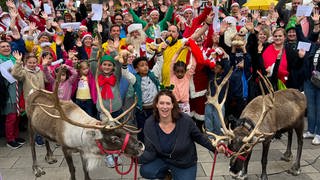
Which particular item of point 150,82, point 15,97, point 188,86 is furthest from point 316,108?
point 15,97

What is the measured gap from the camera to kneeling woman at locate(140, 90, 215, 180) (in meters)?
4.00

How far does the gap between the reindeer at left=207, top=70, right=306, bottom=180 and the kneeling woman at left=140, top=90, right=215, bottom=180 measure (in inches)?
12.2

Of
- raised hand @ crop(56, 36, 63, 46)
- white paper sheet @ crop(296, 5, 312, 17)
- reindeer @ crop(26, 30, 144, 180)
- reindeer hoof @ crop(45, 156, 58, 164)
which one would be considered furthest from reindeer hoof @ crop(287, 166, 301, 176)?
raised hand @ crop(56, 36, 63, 46)

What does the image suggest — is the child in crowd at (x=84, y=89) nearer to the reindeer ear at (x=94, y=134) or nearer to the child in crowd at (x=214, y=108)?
the reindeer ear at (x=94, y=134)

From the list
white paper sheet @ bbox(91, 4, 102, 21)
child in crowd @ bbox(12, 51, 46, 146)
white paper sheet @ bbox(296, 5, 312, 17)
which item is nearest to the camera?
child in crowd @ bbox(12, 51, 46, 146)

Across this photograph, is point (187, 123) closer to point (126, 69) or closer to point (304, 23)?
point (126, 69)

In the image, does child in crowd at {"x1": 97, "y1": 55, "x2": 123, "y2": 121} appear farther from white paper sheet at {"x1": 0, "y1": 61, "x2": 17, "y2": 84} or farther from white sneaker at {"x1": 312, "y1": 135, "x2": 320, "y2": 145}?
white sneaker at {"x1": 312, "y1": 135, "x2": 320, "y2": 145}

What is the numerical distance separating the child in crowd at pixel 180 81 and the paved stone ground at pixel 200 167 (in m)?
0.98

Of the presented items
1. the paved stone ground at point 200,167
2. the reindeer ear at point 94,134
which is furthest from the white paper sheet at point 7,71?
the reindeer ear at point 94,134

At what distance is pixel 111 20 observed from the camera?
983cm

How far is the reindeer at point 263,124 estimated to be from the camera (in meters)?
4.22

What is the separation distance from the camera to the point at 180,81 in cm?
625

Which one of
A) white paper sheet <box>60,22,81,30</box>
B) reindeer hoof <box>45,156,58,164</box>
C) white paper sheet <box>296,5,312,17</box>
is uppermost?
white paper sheet <box>296,5,312,17</box>

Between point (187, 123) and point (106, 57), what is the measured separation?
195 cm
